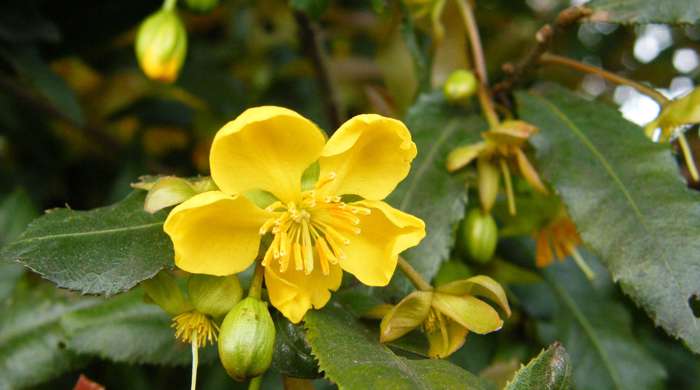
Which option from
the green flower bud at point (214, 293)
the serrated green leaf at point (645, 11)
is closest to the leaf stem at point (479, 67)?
the serrated green leaf at point (645, 11)

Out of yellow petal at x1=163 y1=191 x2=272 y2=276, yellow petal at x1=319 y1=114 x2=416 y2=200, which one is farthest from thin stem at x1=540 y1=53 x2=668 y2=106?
yellow petal at x1=163 y1=191 x2=272 y2=276

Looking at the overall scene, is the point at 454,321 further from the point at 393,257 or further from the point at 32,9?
the point at 32,9

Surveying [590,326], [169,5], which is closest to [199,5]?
[169,5]

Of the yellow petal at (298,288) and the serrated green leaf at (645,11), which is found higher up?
the serrated green leaf at (645,11)

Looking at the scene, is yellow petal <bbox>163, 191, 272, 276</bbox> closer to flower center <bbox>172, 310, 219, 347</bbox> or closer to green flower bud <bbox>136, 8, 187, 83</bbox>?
flower center <bbox>172, 310, 219, 347</bbox>

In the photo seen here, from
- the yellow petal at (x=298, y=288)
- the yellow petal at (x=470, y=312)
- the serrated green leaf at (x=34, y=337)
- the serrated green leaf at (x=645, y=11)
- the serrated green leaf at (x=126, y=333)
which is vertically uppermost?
the serrated green leaf at (x=645, y=11)

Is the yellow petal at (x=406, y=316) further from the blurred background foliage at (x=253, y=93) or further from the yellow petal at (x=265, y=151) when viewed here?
the blurred background foliage at (x=253, y=93)
